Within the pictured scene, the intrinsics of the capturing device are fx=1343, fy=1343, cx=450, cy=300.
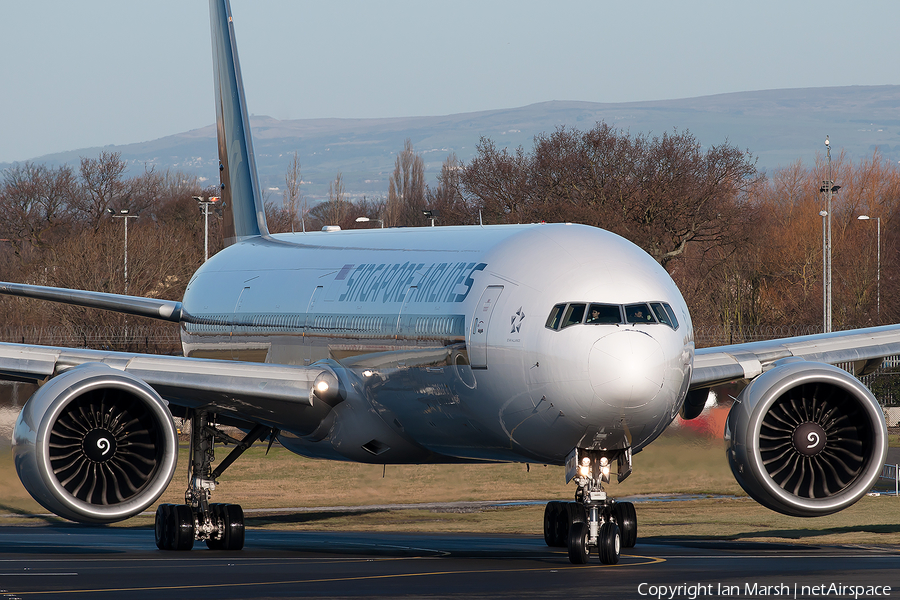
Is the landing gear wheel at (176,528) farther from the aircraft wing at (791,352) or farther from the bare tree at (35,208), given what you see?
the bare tree at (35,208)

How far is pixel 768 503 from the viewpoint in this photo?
16203mm

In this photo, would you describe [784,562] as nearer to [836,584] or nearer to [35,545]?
[836,584]

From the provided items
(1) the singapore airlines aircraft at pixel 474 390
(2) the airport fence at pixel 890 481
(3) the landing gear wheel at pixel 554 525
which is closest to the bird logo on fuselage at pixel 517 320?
(1) the singapore airlines aircraft at pixel 474 390

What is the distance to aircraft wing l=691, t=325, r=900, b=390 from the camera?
713 inches

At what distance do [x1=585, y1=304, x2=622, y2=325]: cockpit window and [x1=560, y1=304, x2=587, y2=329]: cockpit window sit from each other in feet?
0.27

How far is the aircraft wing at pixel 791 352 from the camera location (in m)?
18.1

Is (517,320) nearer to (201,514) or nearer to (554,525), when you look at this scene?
(554,525)

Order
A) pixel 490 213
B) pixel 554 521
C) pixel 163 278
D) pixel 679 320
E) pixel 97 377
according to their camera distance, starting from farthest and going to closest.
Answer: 1. pixel 490 213
2. pixel 163 278
3. pixel 554 521
4. pixel 97 377
5. pixel 679 320

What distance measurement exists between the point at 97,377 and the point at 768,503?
26.8ft

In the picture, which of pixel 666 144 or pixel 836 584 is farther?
pixel 666 144

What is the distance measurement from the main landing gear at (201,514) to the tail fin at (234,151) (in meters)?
7.33

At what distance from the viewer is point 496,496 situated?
31906 millimetres

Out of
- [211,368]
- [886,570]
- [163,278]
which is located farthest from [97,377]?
[163,278]

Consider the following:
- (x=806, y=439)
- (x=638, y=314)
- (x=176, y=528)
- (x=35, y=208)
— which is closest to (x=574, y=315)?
(x=638, y=314)
